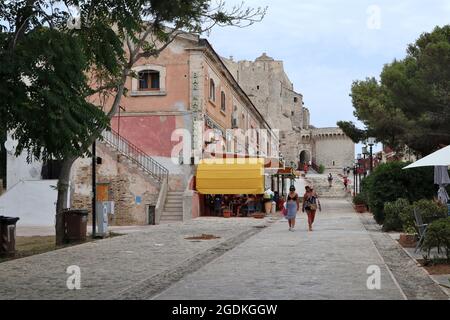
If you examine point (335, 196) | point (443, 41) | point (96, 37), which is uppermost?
point (443, 41)

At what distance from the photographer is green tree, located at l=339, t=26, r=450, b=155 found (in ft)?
80.6

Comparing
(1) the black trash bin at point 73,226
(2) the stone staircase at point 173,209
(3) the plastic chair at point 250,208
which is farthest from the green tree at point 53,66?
(3) the plastic chair at point 250,208

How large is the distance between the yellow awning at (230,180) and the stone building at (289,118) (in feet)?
178

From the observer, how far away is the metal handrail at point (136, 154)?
29250 mm

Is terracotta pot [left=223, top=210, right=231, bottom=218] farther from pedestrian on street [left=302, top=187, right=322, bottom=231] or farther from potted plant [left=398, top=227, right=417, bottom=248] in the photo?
potted plant [left=398, top=227, right=417, bottom=248]

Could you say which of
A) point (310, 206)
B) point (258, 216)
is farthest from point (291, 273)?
point (258, 216)

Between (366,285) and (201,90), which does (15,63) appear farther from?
(201,90)

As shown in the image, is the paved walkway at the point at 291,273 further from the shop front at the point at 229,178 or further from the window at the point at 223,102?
the window at the point at 223,102

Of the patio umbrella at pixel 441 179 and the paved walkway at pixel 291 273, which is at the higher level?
the patio umbrella at pixel 441 179

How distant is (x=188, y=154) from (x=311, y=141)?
76.9 m

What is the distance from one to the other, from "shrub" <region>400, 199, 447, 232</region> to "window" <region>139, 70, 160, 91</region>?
1800 cm

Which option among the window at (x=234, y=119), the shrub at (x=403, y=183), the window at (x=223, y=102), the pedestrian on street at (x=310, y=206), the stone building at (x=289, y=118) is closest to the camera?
the pedestrian on street at (x=310, y=206)

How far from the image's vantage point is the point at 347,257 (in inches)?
488
